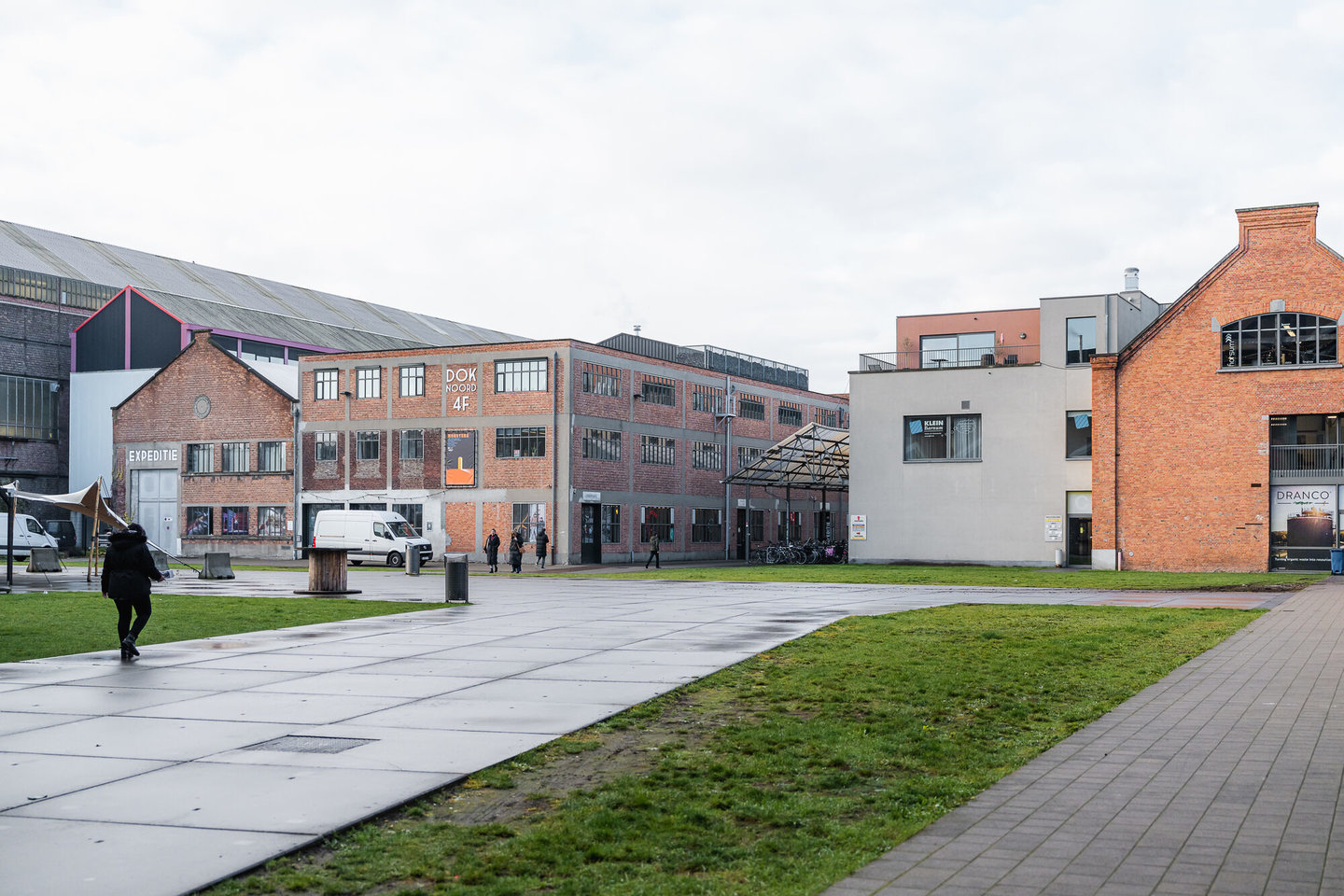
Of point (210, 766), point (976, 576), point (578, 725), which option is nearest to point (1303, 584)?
point (976, 576)

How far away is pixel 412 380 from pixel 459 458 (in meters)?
4.69

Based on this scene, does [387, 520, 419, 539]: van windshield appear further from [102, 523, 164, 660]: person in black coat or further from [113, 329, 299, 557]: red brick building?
[102, 523, 164, 660]: person in black coat

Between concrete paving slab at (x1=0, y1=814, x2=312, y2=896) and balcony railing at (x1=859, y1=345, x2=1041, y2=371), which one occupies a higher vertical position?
balcony railing at (x1=859, y1=345, x2=1041, y2=371)

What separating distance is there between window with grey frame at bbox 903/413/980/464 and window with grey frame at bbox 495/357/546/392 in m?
15.2

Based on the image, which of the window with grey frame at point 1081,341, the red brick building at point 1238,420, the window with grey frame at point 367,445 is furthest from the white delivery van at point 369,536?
the red brick building at point 1238,420

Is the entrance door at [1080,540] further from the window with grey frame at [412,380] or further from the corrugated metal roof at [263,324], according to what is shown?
the corrugated metal roof at [263,324]

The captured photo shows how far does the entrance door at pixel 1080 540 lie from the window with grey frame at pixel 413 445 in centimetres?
2696

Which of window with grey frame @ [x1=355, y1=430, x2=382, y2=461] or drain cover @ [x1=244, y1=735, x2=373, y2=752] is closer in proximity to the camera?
drain cover @ [x1=244, y1=735, x2=373, y2=752]

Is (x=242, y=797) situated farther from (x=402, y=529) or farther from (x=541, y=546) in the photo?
(x=402, y=529)

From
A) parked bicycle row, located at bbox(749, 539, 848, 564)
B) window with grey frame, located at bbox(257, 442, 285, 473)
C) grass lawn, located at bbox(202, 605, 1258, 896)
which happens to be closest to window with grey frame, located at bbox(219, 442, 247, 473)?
window with grey frame, located at bbox(257, 442, 285, 473)

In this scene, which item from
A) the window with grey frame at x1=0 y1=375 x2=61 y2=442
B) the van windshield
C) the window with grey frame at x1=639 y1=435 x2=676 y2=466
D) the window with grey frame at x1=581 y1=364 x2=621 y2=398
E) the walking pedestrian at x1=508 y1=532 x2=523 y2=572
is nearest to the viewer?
the walking pedestrian at x1=508 y1=532 x2=523 y2=572

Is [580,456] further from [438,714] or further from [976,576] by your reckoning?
[438,714]

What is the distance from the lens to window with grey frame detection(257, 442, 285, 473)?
56.8m

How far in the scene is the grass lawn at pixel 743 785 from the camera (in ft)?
18.8
